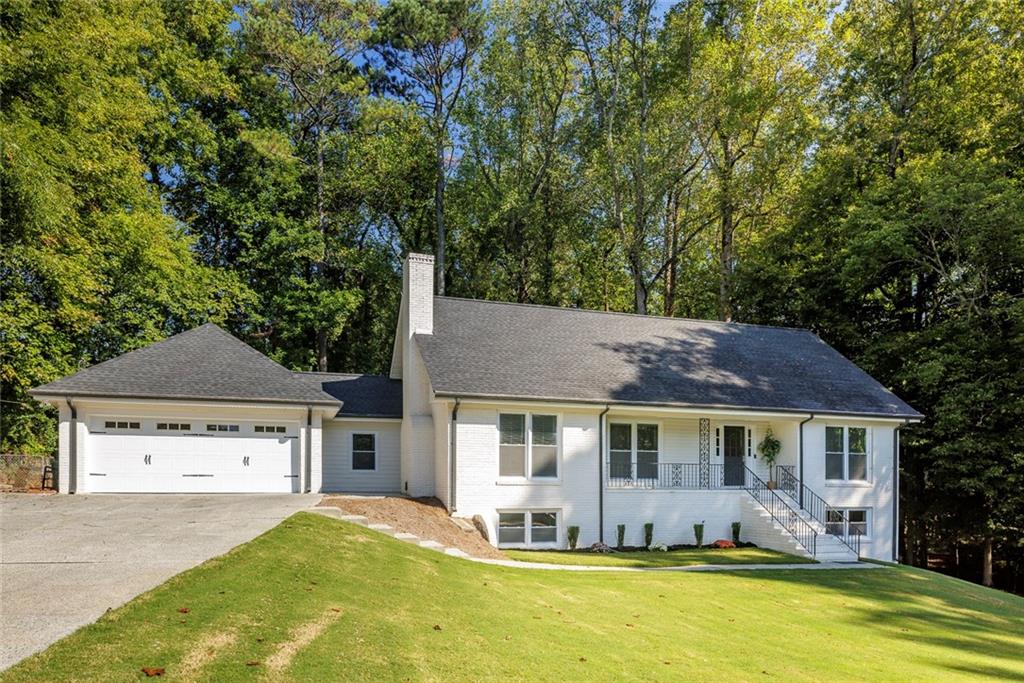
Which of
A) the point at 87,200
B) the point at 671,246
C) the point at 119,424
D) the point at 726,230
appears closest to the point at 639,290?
the point at 671,246

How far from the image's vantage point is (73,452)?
16.8 meters

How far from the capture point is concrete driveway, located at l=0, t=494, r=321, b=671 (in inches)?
251

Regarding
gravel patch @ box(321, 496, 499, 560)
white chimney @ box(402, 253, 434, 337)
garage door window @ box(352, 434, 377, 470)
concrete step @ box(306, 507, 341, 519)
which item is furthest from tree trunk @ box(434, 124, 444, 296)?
concrete step @ box(306, 507, 341, 519)

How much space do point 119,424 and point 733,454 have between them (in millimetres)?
16810

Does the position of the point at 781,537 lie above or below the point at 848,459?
below

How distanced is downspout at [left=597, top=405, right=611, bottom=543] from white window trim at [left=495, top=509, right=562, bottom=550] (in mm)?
1061

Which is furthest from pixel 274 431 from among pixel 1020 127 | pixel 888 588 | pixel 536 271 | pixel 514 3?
pixel 1020 127

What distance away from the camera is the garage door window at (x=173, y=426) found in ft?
57.6

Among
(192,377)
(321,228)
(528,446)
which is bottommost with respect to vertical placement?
(528,446)

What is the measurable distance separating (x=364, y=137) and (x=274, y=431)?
2019cm

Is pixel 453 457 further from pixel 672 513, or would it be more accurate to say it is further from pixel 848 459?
pixel 848 459

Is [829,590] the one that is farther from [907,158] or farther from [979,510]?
[907,158]

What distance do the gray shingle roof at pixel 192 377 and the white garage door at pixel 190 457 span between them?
876 millimetres

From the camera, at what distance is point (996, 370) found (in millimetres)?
21656
